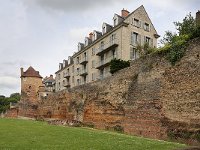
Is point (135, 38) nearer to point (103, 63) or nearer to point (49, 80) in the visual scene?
point (103, 63)

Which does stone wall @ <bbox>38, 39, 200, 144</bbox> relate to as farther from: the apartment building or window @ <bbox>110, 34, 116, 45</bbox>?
window @ <bbox>110, 34, 116, 45</bbox>

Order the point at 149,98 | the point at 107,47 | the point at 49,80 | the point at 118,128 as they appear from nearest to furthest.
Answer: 1. the point at 149,98
2. the point at 118,128
3. the point at 107,47
4. the point at 49,80

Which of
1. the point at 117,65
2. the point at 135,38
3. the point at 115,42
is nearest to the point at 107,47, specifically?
the point at 115,42

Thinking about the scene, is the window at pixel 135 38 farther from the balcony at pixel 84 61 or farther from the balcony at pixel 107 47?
the balcony at pixel 84 61

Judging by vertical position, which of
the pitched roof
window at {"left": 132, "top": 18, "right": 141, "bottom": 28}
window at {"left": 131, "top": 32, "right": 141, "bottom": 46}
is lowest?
the pitched roof

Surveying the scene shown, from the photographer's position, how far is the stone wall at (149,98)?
19953mm

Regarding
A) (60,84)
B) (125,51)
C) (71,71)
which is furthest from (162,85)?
(60,84)

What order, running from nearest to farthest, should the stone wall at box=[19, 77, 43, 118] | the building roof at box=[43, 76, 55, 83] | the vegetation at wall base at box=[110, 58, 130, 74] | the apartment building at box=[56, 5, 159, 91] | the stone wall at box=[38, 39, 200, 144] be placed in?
the stone wall at box=[38, 39, 200, 144], the vegetation at wall base at box=[110, 58, 130, 74], the apartment building at box=[56, 5, 159, 91], the stone wall at box=[19, 77, 43, 118], the building roof at box=[43, 76, 55, 83]

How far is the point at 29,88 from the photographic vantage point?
186 feet

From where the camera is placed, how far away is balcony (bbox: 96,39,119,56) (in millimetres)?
45925

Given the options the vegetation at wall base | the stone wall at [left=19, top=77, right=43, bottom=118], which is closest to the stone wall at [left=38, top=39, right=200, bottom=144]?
the vegetation at wall base

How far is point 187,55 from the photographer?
2056cm

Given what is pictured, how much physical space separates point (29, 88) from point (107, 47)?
53.1ft

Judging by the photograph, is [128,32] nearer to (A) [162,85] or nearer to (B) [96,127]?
(B) [96,127]
